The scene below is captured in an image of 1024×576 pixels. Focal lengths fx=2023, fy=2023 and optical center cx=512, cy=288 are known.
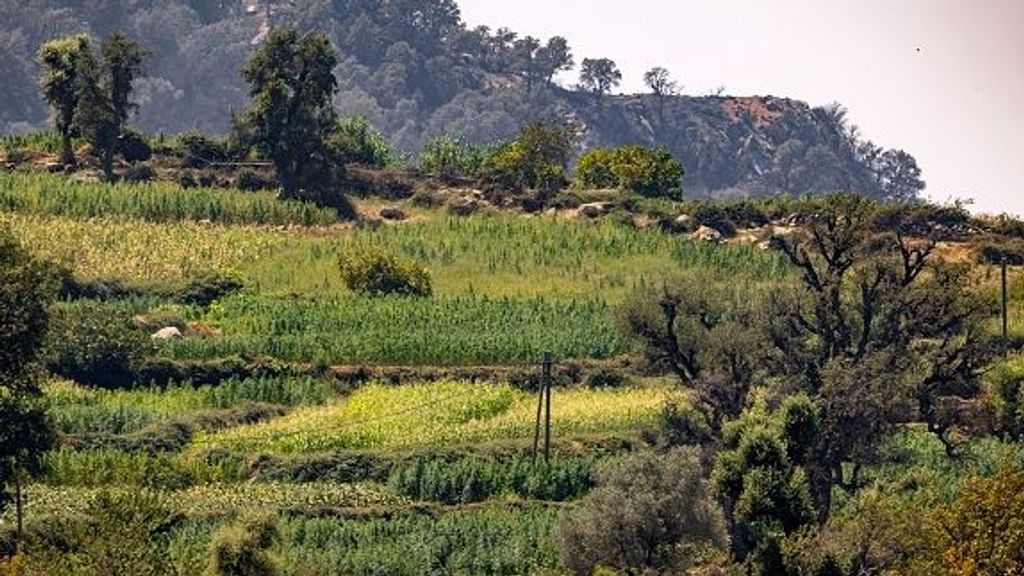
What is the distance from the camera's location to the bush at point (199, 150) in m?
109

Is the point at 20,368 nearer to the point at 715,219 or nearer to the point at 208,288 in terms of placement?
Answer: the point at 208,288

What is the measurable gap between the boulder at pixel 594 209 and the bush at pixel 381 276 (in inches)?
746

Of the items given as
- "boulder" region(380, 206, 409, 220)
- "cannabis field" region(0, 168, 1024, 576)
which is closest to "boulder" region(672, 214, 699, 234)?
"cannabis field" region(0, 168, 1024, 576)

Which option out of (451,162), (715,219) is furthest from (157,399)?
(451,162)

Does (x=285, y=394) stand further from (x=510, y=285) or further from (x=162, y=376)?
(x=510, y=285)

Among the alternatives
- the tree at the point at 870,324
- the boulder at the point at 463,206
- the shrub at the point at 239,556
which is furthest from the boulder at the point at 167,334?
the shrub at the point at 239,556

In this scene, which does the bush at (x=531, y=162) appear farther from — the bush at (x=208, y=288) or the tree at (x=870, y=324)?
the tree at (x=870, y=324)

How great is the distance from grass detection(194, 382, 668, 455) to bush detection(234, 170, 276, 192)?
1356 inches

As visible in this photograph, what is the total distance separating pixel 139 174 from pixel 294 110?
9.39 m


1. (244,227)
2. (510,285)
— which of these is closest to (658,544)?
(510,285)

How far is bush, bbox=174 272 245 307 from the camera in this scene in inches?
3327

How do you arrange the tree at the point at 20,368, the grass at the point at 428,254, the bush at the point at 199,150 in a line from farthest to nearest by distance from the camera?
1. the bush at the point at 199,150
2. the grass at the point at 428,254
3. the tree at the point at 20,368

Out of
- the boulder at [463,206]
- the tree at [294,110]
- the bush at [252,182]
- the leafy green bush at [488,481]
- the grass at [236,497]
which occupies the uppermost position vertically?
the tree at [294,110]

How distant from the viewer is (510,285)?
298ft
